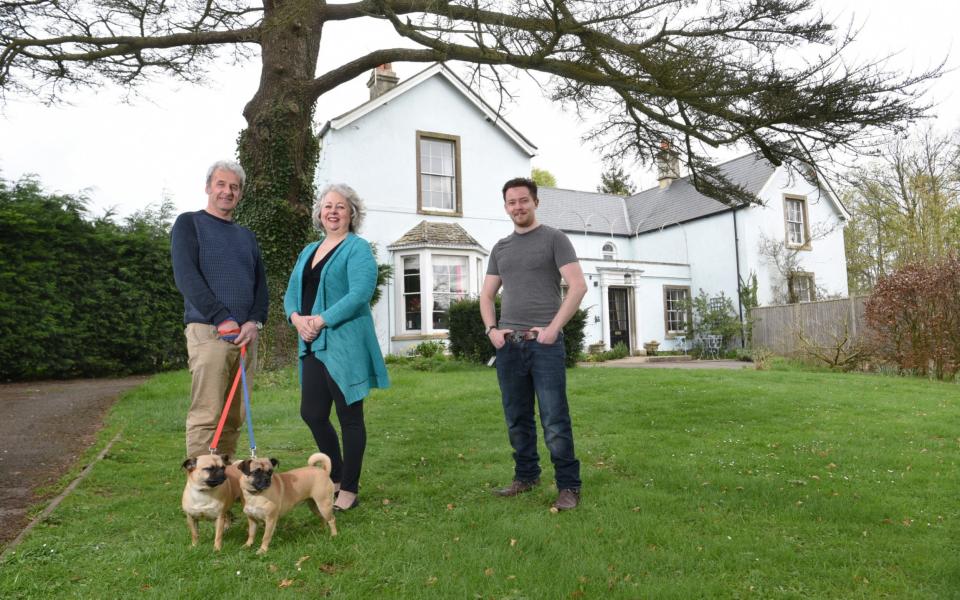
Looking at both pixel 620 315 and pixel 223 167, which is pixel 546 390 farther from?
pixel 620 315

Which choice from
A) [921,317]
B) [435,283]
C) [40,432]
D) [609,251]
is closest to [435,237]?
[435,283]

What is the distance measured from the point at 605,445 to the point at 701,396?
311 centimetres

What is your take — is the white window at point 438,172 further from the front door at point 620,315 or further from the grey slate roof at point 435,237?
the front door at point 620,315

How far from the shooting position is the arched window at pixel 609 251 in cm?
2353

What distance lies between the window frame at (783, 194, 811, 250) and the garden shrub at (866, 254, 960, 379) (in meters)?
9.41

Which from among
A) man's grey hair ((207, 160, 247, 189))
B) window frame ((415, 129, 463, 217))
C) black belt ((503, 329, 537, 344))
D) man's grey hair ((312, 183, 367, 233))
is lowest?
black belt ((503, 329, 537, 344))

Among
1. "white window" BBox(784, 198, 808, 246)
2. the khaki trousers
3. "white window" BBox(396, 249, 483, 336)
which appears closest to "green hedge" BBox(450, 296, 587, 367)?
"white window" BBox(396, 249, 483, 336)

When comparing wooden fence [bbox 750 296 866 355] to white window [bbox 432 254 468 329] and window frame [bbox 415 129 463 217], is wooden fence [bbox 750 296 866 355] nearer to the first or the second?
white window [bbox 432 254 468 329]

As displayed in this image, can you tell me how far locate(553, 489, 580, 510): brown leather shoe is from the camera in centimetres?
390

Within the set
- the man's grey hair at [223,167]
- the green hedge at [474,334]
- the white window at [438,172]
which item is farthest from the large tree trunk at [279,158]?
the white window at [438,172]

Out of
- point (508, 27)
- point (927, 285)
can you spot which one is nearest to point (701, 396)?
point (508, 27)

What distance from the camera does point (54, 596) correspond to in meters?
2.71

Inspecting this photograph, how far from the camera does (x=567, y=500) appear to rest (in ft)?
12.9

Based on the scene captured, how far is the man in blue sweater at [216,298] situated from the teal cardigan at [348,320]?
12.5 inches
